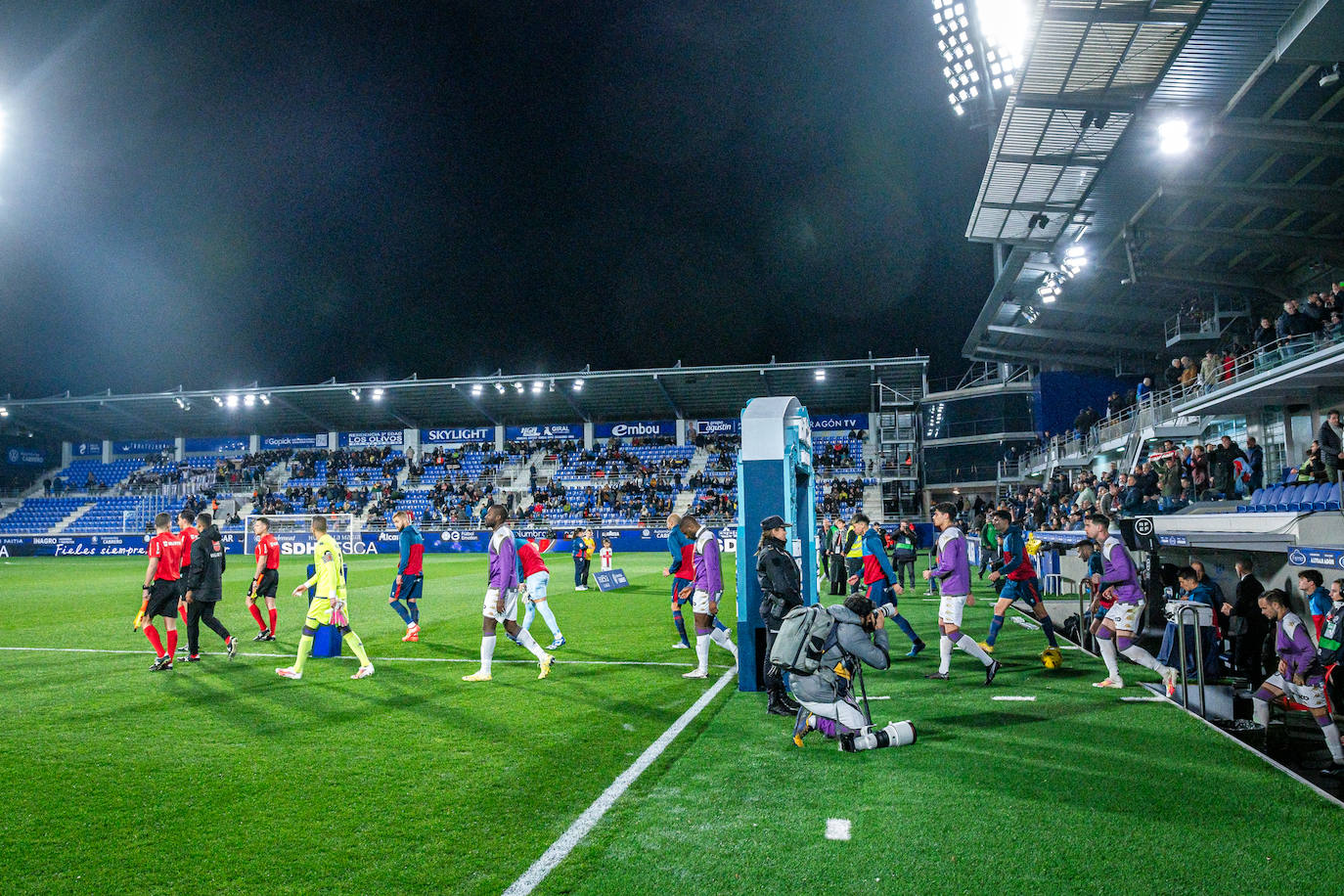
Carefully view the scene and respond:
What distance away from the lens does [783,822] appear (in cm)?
482

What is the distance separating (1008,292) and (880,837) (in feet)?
111

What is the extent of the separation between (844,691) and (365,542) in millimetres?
43278

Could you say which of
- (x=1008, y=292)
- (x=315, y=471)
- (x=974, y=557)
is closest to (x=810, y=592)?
(x=974, y=557)

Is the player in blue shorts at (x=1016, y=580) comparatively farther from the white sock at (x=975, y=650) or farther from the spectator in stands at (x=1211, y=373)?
the spectator in stands at (x=1211, y=373)

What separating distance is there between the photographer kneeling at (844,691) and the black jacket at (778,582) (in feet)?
2.63

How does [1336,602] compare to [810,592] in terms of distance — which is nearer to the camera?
[1336,602]

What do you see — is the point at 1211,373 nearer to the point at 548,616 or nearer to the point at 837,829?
the point at 548,616

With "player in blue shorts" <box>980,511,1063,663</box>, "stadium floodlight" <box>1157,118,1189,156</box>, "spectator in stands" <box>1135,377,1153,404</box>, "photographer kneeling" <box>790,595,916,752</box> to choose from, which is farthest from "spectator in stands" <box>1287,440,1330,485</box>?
"spectator in stands" <box>1135,377,1153,404</box>

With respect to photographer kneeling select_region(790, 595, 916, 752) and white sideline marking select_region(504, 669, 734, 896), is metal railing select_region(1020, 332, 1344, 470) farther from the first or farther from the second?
white sideline marking select_region(504, 669, 734, 896)

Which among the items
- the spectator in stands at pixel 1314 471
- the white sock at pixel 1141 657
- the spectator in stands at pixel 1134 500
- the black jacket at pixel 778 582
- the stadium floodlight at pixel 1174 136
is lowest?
the white sock at pixel 1141 657

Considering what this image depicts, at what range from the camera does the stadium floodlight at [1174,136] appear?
1812 cm

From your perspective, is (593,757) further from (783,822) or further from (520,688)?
(520,688)

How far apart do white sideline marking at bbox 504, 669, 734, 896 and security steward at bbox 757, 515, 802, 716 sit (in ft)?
2.65

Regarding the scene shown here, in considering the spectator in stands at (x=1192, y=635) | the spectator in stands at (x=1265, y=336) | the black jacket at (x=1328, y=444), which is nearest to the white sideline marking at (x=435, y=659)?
the spectator in stands at (x=1192, y=635)
